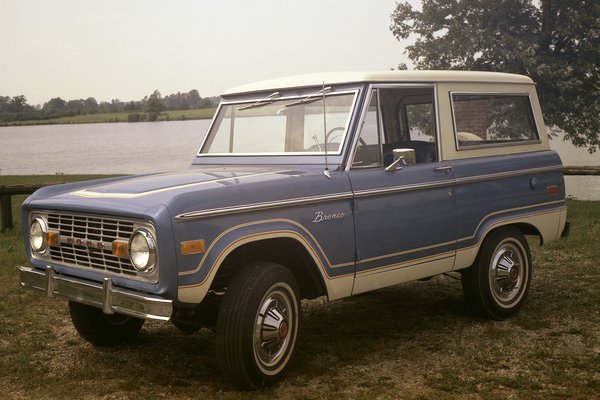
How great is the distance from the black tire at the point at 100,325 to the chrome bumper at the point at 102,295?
2.25 ft

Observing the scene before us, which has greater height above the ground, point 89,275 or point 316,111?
point 316,111

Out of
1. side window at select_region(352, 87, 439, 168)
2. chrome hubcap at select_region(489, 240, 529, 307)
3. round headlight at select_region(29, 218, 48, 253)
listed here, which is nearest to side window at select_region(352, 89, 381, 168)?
side window at select_region(352, 87, 439, 168)

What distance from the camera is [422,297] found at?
753 centimetres

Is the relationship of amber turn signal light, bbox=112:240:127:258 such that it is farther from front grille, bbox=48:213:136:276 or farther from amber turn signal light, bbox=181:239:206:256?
amber turn signal light, bbox=181:239:206:256

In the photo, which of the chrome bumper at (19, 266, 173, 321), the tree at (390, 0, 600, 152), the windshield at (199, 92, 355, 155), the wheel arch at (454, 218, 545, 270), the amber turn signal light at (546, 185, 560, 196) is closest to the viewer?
the chrome bumper at (19, 266, 173, 321)

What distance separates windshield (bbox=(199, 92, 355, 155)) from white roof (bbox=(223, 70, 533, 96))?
117mm

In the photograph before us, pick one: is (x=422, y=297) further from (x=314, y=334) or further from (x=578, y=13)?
(x=578, y=13)

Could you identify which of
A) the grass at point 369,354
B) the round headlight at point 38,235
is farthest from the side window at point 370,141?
the round headlight at point 38,235

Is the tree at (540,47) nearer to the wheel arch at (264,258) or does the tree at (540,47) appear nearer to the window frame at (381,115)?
the window frame at (381,115)

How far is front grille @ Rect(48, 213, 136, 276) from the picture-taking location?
14.9ft

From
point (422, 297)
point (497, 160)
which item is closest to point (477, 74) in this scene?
point (497, 160)

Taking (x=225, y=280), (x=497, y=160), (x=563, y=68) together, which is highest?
(x=563, y=68)

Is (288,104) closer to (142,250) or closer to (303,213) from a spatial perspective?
(303,213)

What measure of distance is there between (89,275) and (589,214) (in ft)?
34.8
